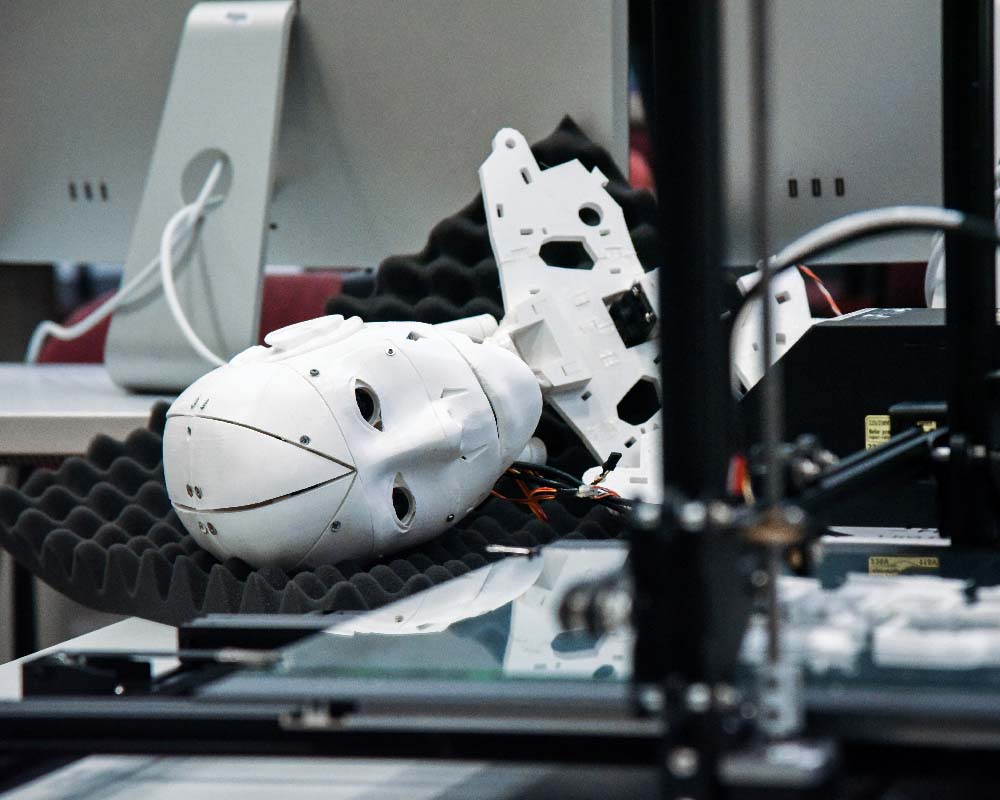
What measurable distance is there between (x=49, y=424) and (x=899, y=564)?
2.69ft

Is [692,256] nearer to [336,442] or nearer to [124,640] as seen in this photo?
[336,442]

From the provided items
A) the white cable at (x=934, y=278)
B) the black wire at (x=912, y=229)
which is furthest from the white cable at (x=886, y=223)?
the white cable at (x=934, y=278)

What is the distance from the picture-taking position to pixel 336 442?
2.66 feet

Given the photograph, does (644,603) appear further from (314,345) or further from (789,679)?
(314,345)

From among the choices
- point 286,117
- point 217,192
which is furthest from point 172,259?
point 286,117

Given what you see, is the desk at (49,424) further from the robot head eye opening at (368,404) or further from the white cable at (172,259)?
the robot head eye opening at (368,404)

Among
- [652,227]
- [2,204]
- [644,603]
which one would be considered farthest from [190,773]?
[2,204]

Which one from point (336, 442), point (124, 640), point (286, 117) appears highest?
point (286, 117)

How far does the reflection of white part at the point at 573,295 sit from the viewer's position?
1088mm

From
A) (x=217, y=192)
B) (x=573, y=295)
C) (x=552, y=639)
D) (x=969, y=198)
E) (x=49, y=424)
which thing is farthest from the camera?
(x=217, y=192)

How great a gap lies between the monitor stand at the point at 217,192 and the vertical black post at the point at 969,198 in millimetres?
767

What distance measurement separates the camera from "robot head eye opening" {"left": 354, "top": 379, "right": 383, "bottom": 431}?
842 mm

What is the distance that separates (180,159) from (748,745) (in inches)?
45.8

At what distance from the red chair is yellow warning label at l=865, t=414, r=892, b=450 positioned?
3.74 ft
